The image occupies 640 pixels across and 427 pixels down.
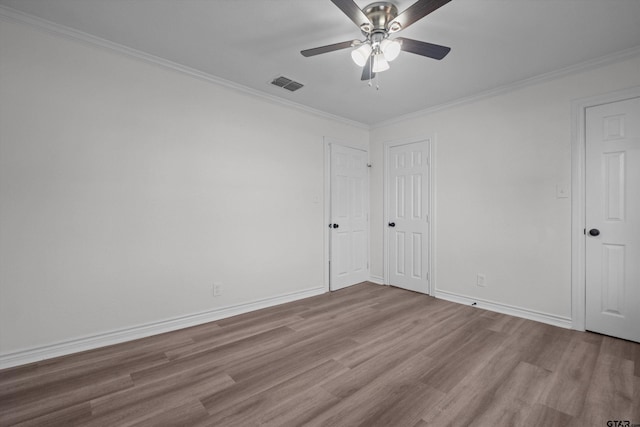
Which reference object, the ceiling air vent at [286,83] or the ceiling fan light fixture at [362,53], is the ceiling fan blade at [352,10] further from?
the ceiling air vent at [286,83]

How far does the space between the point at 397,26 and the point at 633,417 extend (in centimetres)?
282

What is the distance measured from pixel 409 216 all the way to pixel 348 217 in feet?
3.07

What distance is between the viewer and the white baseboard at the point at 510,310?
2887 mm

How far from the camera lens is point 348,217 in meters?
4.44

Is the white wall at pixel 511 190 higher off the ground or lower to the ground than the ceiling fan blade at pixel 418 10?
lower

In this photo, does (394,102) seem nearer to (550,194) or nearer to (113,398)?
(550,194)

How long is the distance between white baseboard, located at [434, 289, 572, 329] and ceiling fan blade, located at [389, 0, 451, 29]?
3.19 metres

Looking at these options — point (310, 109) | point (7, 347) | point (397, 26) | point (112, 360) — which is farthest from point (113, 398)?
point (310, 109)

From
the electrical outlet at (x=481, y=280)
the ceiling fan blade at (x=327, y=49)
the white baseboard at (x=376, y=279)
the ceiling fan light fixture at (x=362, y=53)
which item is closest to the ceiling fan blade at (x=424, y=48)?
the ceiling fan light fixture at (x=362, y=53)

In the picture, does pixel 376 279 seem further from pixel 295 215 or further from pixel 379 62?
pixel 379 62

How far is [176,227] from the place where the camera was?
2.81 metres

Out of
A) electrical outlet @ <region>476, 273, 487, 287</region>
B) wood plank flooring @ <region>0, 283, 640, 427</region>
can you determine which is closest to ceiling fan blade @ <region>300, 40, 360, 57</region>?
wood plank flooring @ <region>0, 283, 640, 427</region>

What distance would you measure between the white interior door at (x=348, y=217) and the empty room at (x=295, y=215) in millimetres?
460

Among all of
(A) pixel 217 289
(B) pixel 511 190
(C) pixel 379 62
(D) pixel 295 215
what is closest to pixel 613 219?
(B) pixel 511 190
